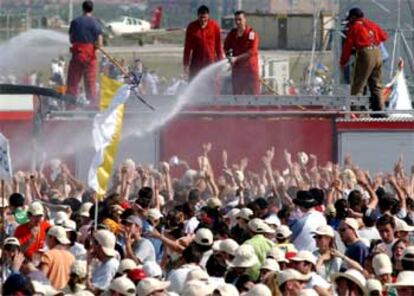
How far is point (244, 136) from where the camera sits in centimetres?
3206

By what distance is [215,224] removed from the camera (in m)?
22.2

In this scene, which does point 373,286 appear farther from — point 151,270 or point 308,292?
point 151,270

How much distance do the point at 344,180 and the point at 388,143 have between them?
489cm

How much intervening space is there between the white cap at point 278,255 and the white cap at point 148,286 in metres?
2.10

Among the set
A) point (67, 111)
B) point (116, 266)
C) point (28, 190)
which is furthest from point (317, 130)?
point (116, 266)

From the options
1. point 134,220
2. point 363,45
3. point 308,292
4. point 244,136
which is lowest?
point 244,136

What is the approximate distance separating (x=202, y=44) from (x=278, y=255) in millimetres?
13285

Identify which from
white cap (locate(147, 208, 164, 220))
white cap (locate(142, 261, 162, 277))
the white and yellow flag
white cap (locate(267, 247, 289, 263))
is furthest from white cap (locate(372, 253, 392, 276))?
white cap (locate(147, 208, 164, 220))

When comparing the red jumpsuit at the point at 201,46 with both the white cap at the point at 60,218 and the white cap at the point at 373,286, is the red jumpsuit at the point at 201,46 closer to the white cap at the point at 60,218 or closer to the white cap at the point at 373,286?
the white cap at the point at 60,218

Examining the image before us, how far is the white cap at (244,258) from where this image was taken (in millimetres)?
18562

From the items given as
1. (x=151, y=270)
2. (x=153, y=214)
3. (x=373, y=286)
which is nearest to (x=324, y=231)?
(x=151, y=270)

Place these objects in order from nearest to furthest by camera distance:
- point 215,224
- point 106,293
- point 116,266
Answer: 1. point 106,293
2. point 116,266
3. point 215,224

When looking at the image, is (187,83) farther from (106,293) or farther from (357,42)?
(106,293)

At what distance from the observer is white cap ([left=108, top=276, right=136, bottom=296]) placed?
1694 cm
